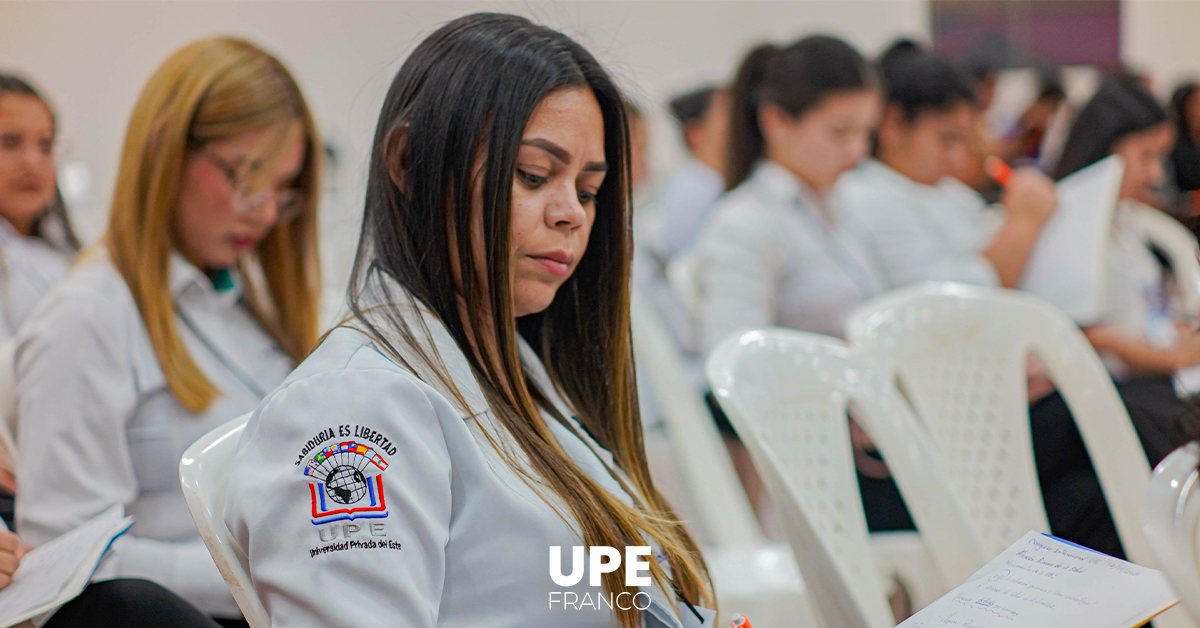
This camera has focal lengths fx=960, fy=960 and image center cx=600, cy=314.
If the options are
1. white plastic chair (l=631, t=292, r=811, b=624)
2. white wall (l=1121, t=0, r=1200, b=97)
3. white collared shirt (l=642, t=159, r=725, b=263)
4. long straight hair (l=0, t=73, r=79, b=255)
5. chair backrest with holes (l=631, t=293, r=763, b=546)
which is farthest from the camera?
white wall (l=1121, t=0, r=1200, b=97)

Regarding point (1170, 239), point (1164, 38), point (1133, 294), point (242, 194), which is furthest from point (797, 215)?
point (1164, 38)

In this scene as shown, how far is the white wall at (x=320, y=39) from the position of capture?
3.74m

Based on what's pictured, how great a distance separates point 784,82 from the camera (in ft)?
7.25

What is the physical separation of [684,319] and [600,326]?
6.06 ft

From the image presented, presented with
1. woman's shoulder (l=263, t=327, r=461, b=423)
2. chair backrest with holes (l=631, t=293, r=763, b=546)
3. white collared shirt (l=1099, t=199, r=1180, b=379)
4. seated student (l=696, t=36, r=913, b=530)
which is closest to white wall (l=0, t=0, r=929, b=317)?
seated student (l=696, t=36, r=913, b=530)

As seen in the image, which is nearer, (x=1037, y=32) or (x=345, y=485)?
(x=345, y=485)

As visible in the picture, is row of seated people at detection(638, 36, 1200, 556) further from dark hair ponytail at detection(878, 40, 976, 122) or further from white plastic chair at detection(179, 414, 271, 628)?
white plastic chair at detection(179, 414, 271, 628)

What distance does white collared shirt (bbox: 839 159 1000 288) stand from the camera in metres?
2.43

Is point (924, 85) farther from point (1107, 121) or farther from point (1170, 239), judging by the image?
point (1170, 239)

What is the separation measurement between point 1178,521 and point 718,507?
1236 millimetres

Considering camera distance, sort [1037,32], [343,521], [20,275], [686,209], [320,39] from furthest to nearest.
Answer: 1. [1037,32]
2. [320,39]
3. [686,209]
4. [20,275]
5. [343,521]

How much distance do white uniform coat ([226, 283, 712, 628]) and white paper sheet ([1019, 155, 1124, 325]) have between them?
5.73ft

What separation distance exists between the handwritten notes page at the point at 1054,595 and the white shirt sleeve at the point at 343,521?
0.42m

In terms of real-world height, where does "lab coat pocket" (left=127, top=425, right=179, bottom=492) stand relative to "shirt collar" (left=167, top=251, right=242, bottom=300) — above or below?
below
